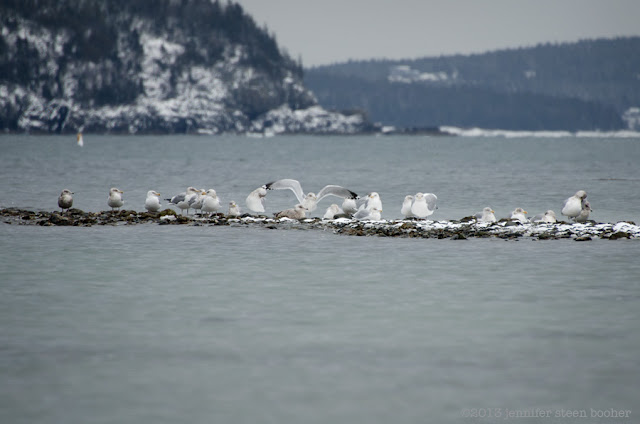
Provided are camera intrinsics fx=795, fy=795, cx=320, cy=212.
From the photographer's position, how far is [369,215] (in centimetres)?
2473

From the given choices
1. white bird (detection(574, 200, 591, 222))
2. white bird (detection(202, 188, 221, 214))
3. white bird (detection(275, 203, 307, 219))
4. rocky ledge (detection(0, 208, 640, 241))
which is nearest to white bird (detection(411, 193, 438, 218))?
rocky ledge (detection(0, 208, 640, 241))

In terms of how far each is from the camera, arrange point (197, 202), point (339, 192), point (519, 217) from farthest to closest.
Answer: point (197, 202) < point (339, 192) < point (519, 217)

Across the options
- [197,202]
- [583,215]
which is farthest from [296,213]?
[583,215]

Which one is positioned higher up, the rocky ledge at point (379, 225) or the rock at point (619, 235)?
the rock at point (619, 235)

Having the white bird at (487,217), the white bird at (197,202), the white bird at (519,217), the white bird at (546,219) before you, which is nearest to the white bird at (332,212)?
the white bird at (197,202)

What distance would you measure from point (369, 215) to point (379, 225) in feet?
4.56

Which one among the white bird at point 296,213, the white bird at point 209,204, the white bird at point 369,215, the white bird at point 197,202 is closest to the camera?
the white bird at point 369,215

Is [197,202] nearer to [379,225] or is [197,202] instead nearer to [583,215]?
[379,225]

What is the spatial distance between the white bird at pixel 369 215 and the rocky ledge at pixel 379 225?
52 centimetres

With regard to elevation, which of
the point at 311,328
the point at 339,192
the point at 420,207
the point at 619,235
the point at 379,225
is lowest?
the point at 311,328

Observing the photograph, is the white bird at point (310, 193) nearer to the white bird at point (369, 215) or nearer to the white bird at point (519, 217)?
the white bird at point (369, 215)

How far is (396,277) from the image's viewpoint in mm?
15852

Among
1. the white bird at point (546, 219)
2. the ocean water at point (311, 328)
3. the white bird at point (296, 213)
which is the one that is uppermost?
the white bird at point (546, 219)

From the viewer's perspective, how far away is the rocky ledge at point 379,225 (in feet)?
70.2
